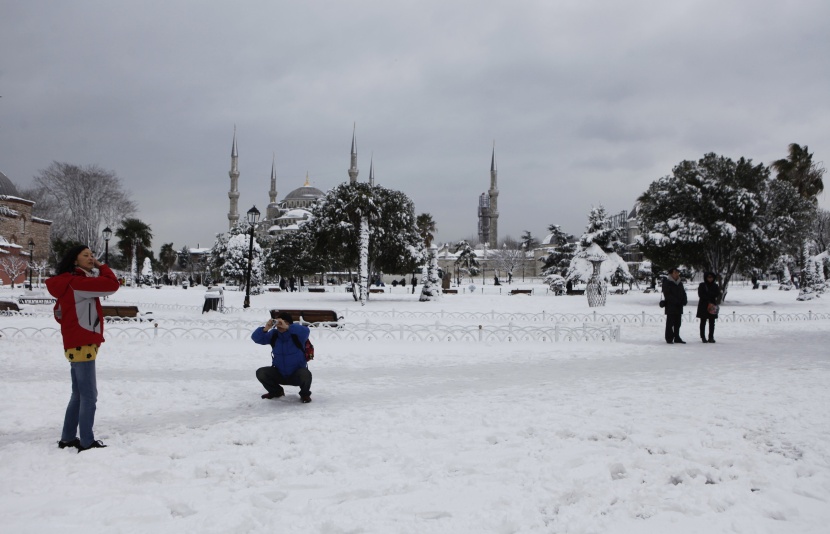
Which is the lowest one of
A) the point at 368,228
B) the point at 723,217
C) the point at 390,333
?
the point at 390,333

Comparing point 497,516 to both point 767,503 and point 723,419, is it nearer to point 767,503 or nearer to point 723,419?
point 767,503

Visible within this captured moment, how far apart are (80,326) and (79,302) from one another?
0.17 metres

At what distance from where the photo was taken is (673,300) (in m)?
10.6

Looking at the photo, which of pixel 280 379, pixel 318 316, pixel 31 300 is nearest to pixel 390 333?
pixel 318 316

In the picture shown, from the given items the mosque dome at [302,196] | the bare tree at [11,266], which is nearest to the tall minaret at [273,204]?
the mosque dome at [302,196]

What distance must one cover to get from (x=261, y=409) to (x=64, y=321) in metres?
1.92

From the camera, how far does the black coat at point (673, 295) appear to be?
34.4 feet

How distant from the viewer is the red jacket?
12.4ft

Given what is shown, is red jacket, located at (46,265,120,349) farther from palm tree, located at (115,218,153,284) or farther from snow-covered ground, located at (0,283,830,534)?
palm tree, located at (115,218,153,284)

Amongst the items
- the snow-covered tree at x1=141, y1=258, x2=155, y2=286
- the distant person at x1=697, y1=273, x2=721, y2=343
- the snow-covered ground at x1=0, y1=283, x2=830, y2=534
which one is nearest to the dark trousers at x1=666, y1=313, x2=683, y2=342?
the distant person at x1=697, y1=273, x2=721, y2=343

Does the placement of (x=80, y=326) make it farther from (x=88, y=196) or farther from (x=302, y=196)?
(x=302, y=196)

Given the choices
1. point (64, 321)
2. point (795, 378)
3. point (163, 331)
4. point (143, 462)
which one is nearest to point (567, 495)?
point (143, 462)

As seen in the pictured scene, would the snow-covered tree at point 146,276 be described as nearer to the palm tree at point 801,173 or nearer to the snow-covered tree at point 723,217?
the snow-covered tree at point 723,217

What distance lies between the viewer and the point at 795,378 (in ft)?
22.1
